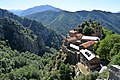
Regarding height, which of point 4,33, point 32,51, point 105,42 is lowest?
point 32,51

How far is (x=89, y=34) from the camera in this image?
90.5m

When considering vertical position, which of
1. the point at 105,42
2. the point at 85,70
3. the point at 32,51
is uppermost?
the point at 105,42

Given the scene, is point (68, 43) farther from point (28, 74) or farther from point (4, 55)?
point (4, 55)

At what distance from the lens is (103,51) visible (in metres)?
62.3

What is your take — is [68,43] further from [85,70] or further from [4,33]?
[4,33]

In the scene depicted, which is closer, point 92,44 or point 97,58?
point 97,58

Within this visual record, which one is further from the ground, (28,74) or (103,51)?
(103,51)

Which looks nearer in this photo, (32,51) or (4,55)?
(4,55)

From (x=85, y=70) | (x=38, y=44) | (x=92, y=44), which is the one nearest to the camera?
(x=85, y=70)

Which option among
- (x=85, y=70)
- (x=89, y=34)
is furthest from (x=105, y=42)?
(x=89, y=34)

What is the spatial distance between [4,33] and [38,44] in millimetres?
26685

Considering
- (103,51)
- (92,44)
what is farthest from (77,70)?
(92,44)

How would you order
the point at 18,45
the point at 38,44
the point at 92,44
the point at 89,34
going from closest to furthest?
the point at 92,44, the point at 89,34, the point at 18,45, the point at 38,44

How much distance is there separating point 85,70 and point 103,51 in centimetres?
630
